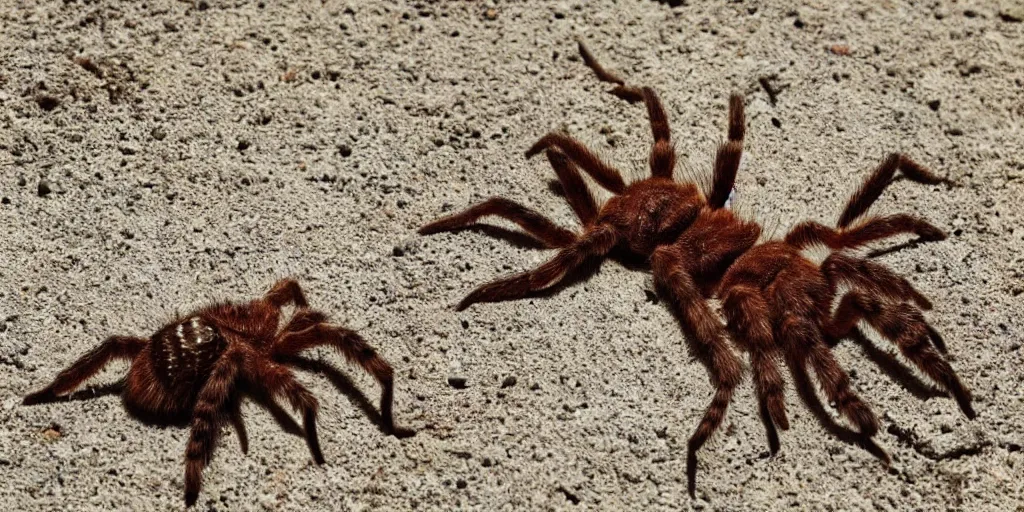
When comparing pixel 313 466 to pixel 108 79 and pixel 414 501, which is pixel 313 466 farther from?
pixel 108 79

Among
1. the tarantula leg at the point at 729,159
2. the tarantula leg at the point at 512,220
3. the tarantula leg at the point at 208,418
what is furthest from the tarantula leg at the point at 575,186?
the tarantula leg at the point at 208,418

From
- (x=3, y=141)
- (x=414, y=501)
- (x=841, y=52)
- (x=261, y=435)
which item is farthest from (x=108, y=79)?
(x=841, y=52)

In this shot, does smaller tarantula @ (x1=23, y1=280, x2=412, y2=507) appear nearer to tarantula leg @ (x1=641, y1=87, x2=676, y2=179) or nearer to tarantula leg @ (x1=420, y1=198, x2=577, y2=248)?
tarantula leg @ (x1=420, y1=198, x2=577, y2=248)

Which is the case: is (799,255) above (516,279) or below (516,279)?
above

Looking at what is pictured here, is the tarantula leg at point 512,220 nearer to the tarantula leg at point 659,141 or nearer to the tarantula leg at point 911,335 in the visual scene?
the tarantula leg at point 659,141

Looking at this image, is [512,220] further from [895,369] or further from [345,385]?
[895,369]

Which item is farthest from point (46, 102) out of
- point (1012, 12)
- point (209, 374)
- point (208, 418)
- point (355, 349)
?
point (1012, 12)

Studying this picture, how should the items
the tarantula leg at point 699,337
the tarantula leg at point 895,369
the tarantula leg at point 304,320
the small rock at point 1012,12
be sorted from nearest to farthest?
the tarantula leg at point 699,337, the tarantula leg at point 304,320, the tarantula leg at point 895,369, the small rock at point 1012,12
